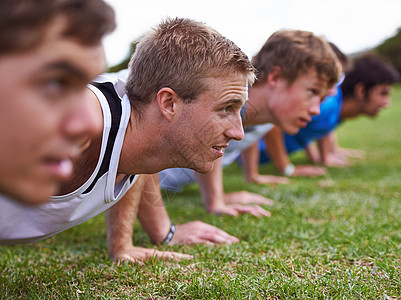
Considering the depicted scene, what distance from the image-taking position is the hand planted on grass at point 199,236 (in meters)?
3.15

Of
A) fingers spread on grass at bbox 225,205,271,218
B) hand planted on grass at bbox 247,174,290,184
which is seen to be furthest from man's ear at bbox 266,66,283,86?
hand planted on grass at bbox 247,174,290,184

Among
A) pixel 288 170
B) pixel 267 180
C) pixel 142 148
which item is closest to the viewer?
pixel 142 148

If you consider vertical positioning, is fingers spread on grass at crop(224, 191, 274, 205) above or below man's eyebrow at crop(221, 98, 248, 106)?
below

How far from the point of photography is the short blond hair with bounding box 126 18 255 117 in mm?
2254

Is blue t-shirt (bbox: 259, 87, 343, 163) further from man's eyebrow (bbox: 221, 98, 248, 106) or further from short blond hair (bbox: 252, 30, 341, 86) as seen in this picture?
man's eyebrow (bbox: 221, 98, 248, 106)

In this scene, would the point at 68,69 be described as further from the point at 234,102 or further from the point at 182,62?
the point at 234,102

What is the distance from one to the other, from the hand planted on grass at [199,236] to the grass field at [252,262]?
4.3 inches

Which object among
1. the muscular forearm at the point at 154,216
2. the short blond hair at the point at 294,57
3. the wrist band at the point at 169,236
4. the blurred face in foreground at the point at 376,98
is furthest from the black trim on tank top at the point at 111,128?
the blurred face in foreground at the point at 376,98

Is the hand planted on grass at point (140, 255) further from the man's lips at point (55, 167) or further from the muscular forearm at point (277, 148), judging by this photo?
the muscular forearm at point (277, 148)

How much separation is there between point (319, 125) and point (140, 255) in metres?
4.35

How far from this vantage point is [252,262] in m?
2.65

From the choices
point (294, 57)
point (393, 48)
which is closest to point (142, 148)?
point (294, 57)

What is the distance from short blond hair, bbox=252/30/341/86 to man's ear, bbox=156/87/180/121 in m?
1.74

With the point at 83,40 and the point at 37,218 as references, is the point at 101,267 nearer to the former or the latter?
the point at 37,218
